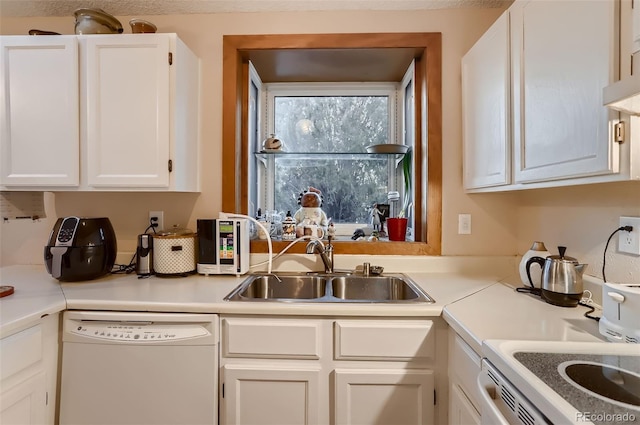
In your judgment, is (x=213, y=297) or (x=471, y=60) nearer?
(x=213, y=297)

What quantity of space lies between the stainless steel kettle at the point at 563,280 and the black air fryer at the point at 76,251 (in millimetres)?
1947

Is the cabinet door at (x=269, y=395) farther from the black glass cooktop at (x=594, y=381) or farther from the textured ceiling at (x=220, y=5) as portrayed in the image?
the textured ceiling at (x=220, y=5)

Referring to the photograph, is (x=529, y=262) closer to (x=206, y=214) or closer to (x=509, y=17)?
(x=509, y=17)

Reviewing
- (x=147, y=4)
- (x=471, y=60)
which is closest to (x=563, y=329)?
(x=471, y=60)

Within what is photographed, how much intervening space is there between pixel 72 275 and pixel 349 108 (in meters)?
1.87

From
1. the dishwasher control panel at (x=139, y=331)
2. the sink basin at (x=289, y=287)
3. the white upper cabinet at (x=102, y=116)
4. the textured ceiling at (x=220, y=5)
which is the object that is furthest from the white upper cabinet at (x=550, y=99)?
the white upper cabinet at (x=102, y=116)

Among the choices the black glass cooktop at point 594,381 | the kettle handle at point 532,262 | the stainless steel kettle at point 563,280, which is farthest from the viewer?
the kettle handle at point 532,262

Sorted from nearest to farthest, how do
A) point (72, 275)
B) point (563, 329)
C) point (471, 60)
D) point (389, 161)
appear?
point (563, 329)
point (72, 275)
point (471, 60)
point (389, 161)

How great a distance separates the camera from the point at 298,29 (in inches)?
70.2

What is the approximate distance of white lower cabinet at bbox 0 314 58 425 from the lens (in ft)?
3.39

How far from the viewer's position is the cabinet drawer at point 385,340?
1.18 metres

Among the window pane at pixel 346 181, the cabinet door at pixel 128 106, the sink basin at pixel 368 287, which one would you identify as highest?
the cabinet door at pixel 128 106

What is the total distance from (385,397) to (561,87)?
1233mm

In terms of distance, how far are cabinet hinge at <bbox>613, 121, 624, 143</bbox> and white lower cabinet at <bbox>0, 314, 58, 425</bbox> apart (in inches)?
75.2
